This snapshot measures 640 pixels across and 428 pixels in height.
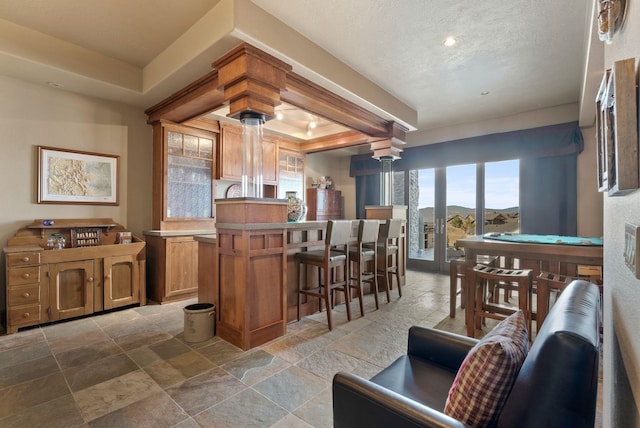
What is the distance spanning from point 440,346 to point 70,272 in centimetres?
379

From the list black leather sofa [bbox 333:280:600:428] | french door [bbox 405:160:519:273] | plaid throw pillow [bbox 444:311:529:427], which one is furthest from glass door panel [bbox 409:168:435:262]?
plaid throw pillow [bbox 444:311:529:427]

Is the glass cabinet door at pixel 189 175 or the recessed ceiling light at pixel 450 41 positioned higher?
the recessed ceiling light at pixel 450 41

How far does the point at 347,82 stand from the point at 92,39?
2.68m

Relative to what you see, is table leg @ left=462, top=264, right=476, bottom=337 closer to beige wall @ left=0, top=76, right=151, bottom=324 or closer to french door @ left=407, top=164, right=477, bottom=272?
french door @ left=407, top=164, right=477, bottom=272

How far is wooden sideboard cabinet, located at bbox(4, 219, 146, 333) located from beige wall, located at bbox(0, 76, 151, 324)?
172mm

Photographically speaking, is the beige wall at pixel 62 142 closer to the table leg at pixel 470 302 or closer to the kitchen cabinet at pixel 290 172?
the kitchen cabinet at pixel 290 172

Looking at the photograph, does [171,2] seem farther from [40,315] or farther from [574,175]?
[574,175]

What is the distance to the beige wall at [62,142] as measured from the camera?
3193 millimetres

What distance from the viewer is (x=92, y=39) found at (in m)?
3.03

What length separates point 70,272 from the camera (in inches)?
128

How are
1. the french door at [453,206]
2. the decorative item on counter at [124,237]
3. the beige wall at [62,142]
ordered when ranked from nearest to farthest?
the beige wall at [62,142] < the decorative item on counter at [124,237] < the french door at [453,206]

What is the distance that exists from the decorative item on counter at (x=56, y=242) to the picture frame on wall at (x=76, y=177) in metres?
0.40

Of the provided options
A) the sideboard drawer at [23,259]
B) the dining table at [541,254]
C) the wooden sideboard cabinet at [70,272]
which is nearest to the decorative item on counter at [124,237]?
the wooden sideboard cabinet at [70,272]

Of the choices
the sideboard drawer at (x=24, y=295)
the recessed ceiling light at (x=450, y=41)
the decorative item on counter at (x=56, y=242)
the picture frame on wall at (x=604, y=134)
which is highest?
the recessed ceiling light at (x=450, y=41)
